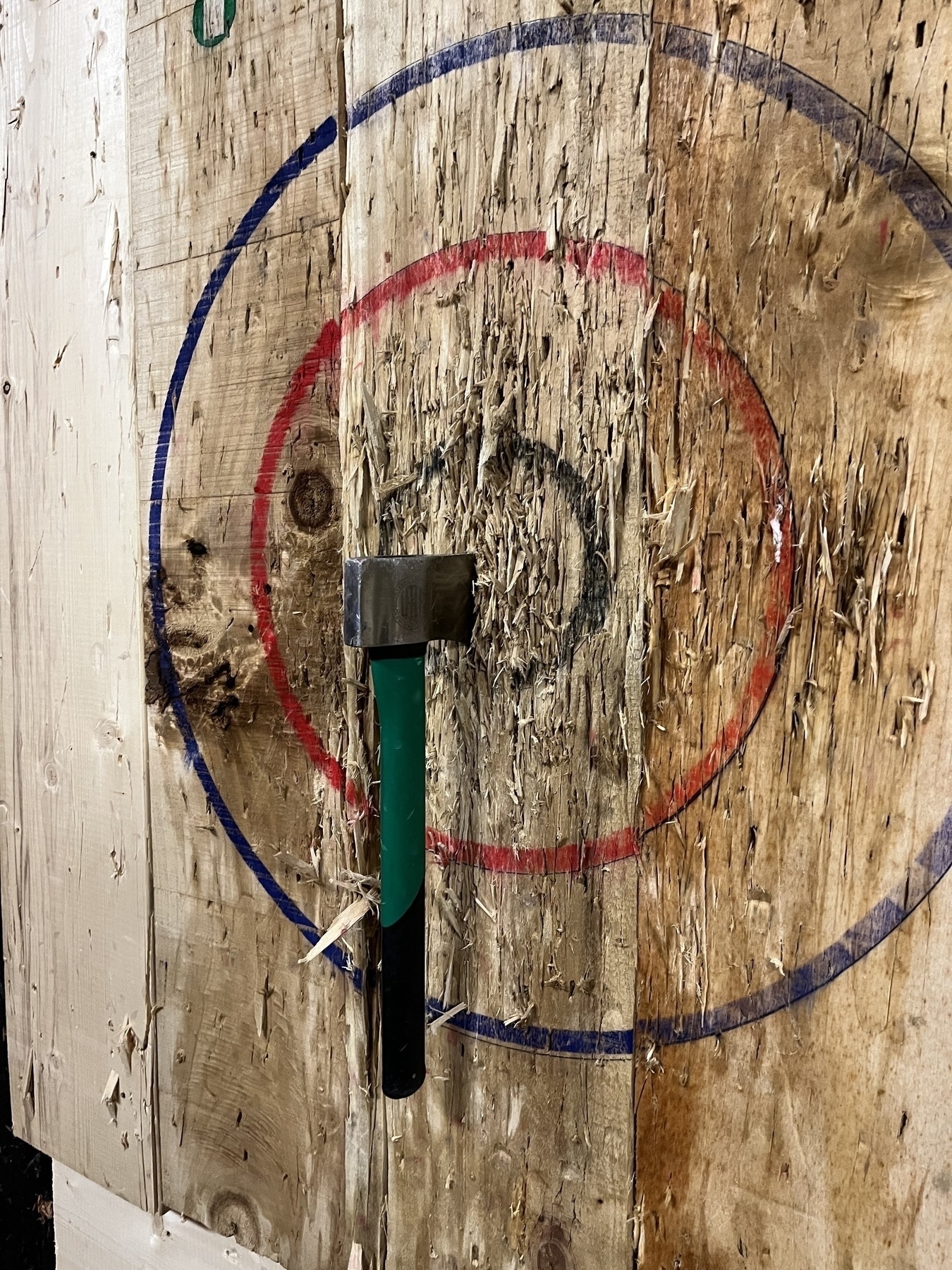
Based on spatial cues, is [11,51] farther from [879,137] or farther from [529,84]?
[879,137]

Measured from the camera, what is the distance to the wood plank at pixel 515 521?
57 centimetres

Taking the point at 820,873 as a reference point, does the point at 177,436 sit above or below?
above

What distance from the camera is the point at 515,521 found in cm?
60

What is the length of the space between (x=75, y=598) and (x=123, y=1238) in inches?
25.6

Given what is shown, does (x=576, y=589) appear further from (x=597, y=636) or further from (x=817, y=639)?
(x=817, y=639)

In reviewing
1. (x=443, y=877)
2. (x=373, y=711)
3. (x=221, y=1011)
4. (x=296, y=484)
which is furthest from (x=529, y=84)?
(x=221, y=1011)

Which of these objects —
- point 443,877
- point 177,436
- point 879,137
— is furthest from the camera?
point 177,436

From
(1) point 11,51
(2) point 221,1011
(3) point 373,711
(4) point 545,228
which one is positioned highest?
(1) point 11,51

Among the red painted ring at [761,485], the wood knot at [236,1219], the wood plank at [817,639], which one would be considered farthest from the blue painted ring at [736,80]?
the wood knot at [236,1219]

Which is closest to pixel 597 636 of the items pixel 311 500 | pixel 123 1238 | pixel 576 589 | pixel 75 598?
pixel 576 589

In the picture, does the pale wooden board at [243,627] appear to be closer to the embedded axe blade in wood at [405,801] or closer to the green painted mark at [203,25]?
the green painted mark at [203,25]

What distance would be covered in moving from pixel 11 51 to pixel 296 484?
56cm

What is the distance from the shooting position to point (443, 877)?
66 centimetres

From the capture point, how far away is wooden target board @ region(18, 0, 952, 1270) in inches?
20.0
